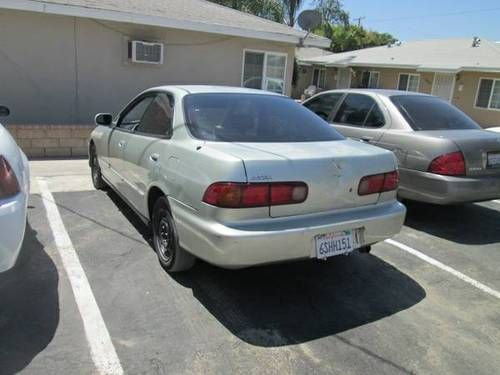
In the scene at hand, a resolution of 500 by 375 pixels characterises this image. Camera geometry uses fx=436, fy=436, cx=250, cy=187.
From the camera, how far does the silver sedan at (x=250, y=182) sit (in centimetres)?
295

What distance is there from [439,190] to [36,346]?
167 inches

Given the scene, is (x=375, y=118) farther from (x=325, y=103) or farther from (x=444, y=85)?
(x=444, y=85)

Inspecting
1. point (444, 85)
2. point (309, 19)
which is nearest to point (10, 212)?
point (309, 19)

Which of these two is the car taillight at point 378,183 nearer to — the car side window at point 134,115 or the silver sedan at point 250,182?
the silver sedan at point 250,182

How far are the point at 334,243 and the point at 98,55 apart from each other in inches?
324

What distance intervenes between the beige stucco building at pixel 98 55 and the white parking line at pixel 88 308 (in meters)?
4.25

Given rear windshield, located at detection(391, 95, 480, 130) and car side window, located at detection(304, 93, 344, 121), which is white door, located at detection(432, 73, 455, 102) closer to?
car side window, located at detection(304, 93, 344, 121)

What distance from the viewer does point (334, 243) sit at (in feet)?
10.7

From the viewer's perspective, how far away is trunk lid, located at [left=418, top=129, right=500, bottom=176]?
4.93 m

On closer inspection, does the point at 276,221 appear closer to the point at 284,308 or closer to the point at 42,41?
the point at 284,308

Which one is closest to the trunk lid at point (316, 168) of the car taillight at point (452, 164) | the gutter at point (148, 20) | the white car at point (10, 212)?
the white car at point (10, 212)

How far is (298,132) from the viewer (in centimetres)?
384

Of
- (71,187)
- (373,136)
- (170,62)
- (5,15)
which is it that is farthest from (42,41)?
(373,136)

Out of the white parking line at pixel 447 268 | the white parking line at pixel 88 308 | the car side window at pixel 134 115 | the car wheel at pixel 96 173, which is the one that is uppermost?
the car side window at pixel 134 115
